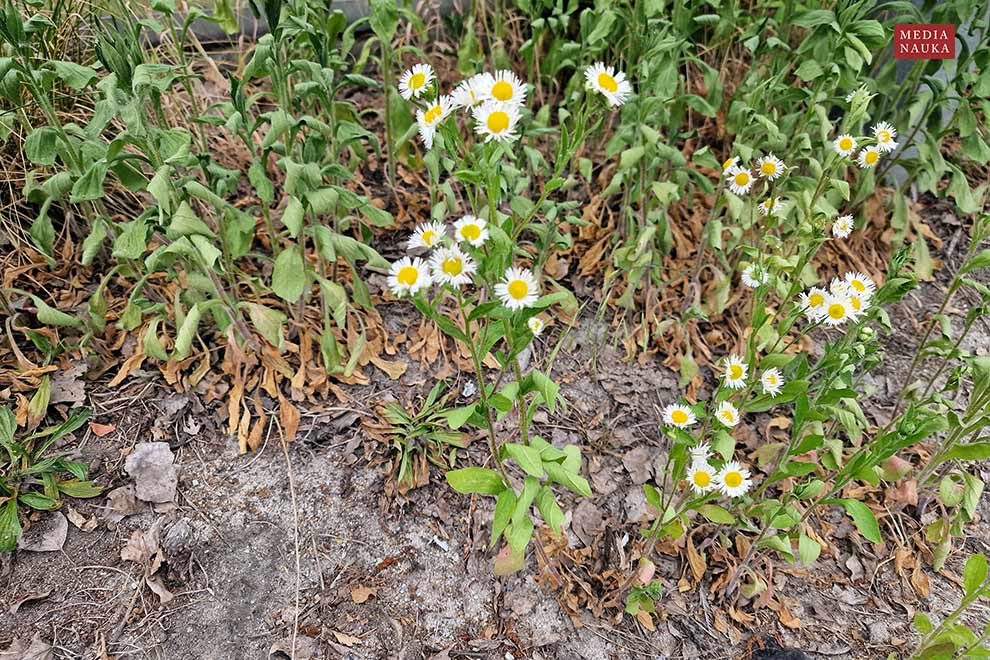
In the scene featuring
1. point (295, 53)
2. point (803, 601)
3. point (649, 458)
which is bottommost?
point (803, 601)

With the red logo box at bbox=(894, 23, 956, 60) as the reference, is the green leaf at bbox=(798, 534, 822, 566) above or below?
below

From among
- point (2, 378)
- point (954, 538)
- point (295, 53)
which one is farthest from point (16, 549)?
point (954, 538)

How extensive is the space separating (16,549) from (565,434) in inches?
63.7

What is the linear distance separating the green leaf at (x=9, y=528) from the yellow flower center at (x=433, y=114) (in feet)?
5.05

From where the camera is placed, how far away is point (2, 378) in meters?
2.02

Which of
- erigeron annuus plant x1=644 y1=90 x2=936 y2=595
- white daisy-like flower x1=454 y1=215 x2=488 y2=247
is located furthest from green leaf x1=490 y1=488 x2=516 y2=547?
white daisy-like flower x1=454 y1=215 x2=488 y2=247

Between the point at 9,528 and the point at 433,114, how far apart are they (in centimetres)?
158

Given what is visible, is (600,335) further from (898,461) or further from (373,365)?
(898,461)

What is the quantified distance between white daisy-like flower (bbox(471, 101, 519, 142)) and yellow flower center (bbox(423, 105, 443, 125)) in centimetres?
8

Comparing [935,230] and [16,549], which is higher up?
[935,230]

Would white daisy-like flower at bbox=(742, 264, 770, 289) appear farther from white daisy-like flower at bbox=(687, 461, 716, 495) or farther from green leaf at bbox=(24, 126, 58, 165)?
green leaf at bbox=(24, 126, 58, 165)

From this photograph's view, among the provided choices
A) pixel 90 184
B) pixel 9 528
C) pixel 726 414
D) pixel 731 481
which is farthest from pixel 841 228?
pixel 9 528

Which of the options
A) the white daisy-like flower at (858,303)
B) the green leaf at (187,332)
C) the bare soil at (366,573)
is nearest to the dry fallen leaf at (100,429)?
the bare soil at (366,573)

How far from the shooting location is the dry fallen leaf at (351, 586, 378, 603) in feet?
5.98
